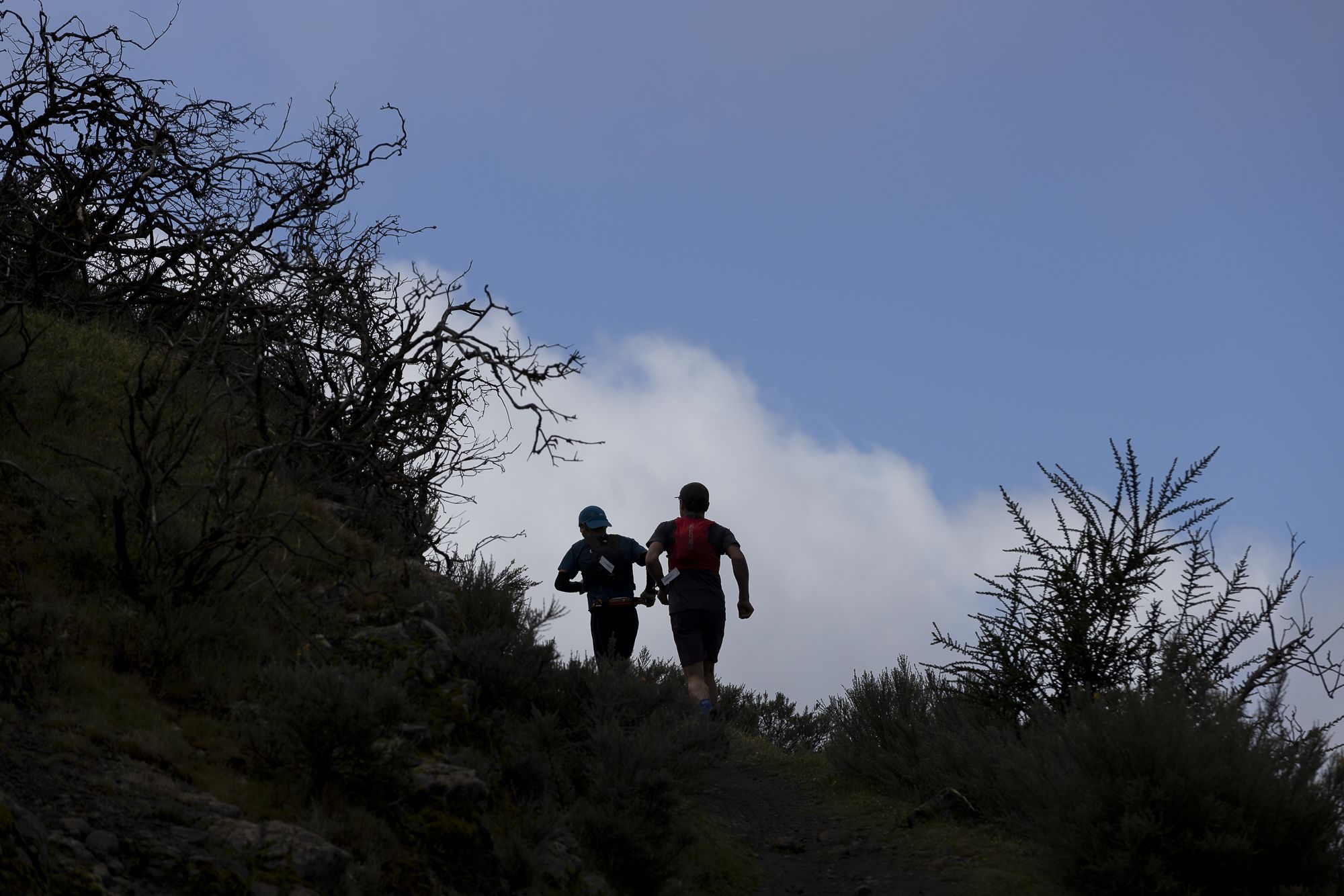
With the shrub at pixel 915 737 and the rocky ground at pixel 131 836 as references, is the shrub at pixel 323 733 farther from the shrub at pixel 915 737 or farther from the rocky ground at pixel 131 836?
the shrub at pixel 915 737

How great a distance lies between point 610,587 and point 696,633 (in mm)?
992

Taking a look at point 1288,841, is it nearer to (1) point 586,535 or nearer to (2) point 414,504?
(1) point 586,535

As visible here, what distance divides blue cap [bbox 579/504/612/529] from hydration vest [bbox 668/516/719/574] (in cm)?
82

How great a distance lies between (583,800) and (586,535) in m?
3.95

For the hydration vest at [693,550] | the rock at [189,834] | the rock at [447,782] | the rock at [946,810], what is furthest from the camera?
the hydration vest at [693,550]

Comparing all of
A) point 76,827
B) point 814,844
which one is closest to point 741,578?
point 814,844

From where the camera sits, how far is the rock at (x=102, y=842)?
3604mm

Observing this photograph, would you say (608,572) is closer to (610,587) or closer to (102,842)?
(610,587)

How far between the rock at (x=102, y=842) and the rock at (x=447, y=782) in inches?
51.6

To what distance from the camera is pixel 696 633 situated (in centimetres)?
866

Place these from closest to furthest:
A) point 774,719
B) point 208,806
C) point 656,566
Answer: point 208,806 < point 656,566 < point 774,719

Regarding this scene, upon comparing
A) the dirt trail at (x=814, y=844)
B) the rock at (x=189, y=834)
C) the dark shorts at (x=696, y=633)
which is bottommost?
the rock at (x=189, y=834)

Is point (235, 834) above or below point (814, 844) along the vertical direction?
below

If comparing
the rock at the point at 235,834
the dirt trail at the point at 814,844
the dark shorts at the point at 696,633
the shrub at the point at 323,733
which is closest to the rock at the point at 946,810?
the dirt trail at the point at 814,844
